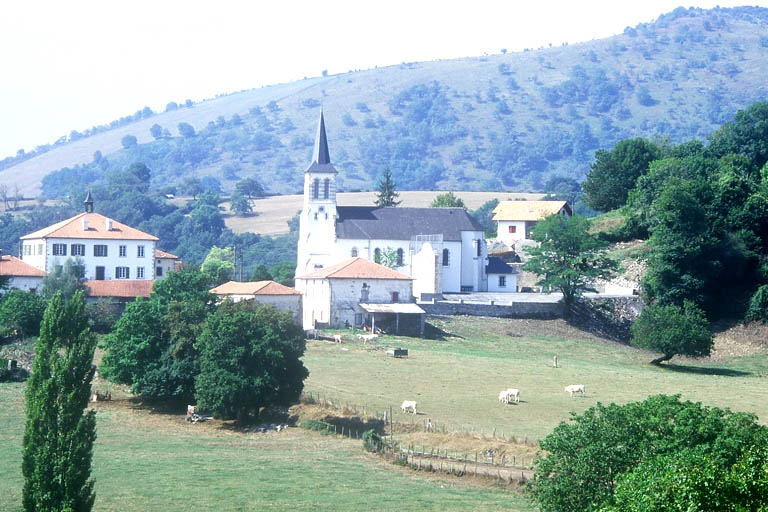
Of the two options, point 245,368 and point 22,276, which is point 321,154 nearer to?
point 22,276

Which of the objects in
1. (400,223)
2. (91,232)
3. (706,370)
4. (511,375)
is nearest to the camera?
(511,375)

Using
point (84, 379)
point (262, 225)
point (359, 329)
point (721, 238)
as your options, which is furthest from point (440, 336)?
point (262, 225)

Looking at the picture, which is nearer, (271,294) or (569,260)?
(271,294)

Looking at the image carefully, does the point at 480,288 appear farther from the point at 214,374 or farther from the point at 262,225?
the point at 262,225

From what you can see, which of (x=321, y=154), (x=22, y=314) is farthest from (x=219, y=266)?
(x=22, y=314)

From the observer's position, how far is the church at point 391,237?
95.8 metres

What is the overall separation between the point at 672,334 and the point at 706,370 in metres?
2.88

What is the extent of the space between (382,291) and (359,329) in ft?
11.1

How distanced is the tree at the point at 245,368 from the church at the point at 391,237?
35.6 meters

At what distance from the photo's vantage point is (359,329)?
79.4 meters

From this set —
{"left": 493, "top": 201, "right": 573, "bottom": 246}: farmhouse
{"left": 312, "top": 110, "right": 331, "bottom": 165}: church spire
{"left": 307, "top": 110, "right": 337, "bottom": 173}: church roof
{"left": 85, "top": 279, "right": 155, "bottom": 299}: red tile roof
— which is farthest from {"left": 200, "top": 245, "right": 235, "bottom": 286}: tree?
{"left": 493, "top": 201, "right": 573, "bottom": 246}: farmhouse

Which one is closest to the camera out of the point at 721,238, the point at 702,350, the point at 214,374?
the point at 214,374

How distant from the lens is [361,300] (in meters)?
80.9

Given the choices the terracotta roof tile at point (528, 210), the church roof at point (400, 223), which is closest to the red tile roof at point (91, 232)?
the church roof at point (400, 223)
